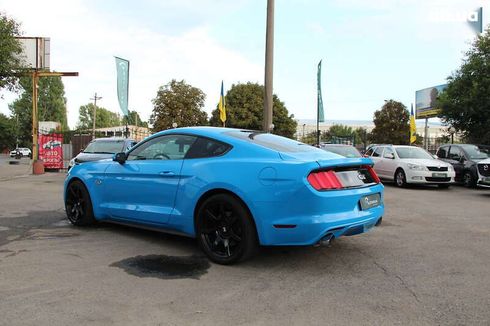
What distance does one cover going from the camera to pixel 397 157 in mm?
15484

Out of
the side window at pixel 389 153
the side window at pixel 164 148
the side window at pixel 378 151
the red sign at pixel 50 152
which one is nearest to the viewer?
the side window at pixel 164 148

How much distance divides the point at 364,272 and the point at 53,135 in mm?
20279

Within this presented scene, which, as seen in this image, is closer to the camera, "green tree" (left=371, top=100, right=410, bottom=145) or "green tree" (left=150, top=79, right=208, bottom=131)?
"green tree" (left=150, top=79, right=208, bottom=131)

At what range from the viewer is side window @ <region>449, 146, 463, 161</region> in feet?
52.6

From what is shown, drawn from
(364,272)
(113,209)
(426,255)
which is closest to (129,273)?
(113,209)

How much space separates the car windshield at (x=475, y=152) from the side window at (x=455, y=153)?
0.24 meters

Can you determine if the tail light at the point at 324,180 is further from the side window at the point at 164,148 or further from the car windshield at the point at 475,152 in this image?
the car windshield at the point at 475,152

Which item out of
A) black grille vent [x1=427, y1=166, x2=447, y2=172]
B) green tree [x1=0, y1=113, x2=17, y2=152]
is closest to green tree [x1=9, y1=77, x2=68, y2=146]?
green tree [x1=0, y1=113, x2=17, y2=152]

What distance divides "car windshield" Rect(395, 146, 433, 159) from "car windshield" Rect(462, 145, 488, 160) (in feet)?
4.89

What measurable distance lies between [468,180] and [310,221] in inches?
509

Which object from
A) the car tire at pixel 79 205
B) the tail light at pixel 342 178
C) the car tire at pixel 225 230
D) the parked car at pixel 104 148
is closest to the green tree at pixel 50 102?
the parked car at pixel 104 148

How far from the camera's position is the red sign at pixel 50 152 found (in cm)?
2112

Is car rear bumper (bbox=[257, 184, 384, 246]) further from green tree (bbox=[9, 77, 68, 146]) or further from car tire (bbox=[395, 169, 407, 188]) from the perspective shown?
green tree (bbox=[9, 77, 68, 146])

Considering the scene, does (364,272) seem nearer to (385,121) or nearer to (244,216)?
(244,216)
